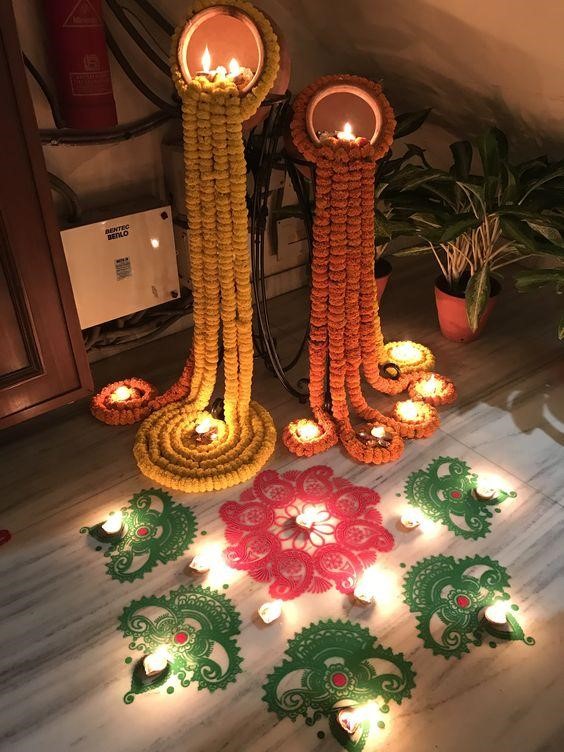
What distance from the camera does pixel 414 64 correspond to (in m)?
1.87

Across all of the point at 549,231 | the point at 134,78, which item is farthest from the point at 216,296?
the point at 549,231

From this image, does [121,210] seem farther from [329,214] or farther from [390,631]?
[390,631]

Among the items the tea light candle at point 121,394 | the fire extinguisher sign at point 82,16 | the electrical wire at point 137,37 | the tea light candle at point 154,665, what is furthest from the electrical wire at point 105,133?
the tea light candle at point 154,665

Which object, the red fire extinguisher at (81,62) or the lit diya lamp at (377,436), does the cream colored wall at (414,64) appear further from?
the lit diya lamp at (377,436)

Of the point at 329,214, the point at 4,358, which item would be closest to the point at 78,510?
the point at 4,358

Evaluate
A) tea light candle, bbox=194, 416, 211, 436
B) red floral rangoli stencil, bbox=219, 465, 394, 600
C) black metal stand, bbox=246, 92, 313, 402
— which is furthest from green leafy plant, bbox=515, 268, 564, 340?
tea light candle, bbox=194, 416, 211, 436

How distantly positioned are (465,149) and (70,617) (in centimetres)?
176

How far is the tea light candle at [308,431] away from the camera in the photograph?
5.50 ft

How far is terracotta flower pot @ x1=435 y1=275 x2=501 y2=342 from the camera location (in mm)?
2074

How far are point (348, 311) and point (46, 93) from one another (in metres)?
0.96

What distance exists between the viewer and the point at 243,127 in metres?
1.40

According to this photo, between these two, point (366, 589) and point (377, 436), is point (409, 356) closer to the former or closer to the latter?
point (377, 436)

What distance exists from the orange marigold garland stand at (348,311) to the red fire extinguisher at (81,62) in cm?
53

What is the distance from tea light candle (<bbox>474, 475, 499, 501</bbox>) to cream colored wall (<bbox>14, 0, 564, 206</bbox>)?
106 cm
